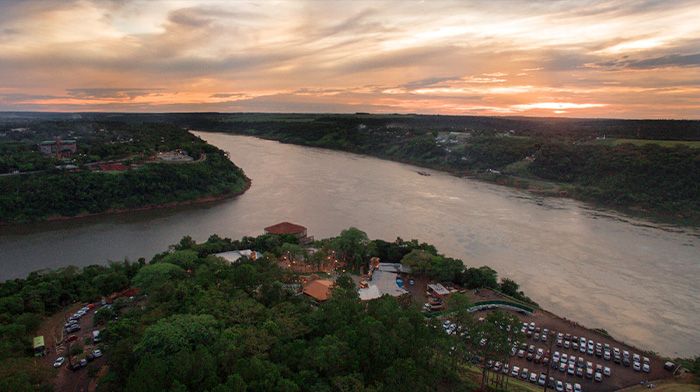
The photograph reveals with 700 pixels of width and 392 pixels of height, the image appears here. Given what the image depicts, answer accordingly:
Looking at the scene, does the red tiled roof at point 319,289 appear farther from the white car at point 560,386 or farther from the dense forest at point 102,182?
the dense forest at point 102,182

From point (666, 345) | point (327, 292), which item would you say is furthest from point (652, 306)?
point (327, 292)

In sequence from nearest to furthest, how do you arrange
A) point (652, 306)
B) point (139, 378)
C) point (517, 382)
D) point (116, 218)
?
point (139, 378) → point (517, 382) → point (652, 306) → point (116, 218)

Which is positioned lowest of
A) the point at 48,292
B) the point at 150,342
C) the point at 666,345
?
the point at 666,345

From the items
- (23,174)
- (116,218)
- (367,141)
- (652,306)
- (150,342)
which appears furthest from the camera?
(367,141)

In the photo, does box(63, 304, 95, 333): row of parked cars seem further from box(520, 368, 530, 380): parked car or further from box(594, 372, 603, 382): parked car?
box(594, 372, 603, 382): parked car

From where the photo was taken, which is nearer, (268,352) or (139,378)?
(139,378)

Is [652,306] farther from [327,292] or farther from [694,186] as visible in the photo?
[694,186]

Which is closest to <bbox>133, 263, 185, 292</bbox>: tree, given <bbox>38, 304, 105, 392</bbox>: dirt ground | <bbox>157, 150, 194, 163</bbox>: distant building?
<bbox>38, 304, 105, 392</bbox>: dirt ground

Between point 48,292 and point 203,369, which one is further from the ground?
point 203,369
